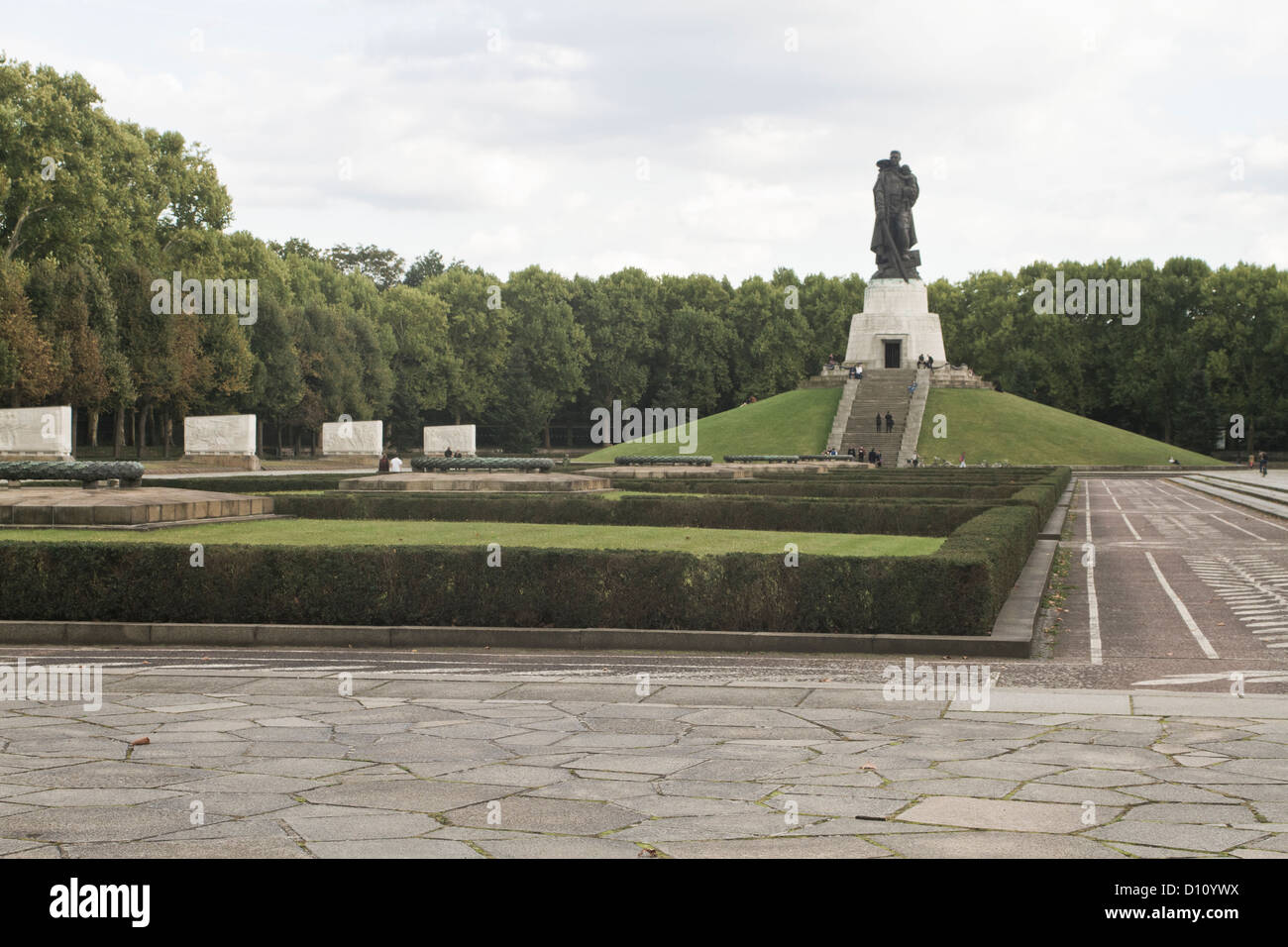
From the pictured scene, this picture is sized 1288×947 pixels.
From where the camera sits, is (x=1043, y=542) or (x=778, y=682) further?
(x=1043, y=542)

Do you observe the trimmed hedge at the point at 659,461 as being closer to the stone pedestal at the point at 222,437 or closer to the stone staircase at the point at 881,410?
the stone pedestal at the point at 222,437

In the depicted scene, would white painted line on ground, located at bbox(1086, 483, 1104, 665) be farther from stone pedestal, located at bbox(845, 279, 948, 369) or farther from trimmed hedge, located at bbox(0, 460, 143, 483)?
stone pedestal, located at bbox(845, 279, 948, 369)

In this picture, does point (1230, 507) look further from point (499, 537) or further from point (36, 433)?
point (36, 433)

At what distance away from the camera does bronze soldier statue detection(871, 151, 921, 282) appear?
7988 centimetres

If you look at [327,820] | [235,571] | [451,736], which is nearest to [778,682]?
[451,736]

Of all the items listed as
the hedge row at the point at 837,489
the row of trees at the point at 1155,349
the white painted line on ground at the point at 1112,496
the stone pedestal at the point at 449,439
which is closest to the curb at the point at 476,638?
the hedge row at the point at 837,489

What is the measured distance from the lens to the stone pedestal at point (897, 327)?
3150 inches

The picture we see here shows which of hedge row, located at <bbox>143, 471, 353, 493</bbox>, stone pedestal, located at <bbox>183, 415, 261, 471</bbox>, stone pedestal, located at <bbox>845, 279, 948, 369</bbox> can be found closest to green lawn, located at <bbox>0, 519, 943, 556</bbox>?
hedge row, located at <bbox>143, 471, 353, 493</bbox>

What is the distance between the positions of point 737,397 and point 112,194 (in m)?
54.5

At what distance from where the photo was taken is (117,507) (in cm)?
2061

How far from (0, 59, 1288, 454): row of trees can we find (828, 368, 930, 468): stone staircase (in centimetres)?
2152

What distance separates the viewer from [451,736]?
26.0ft
